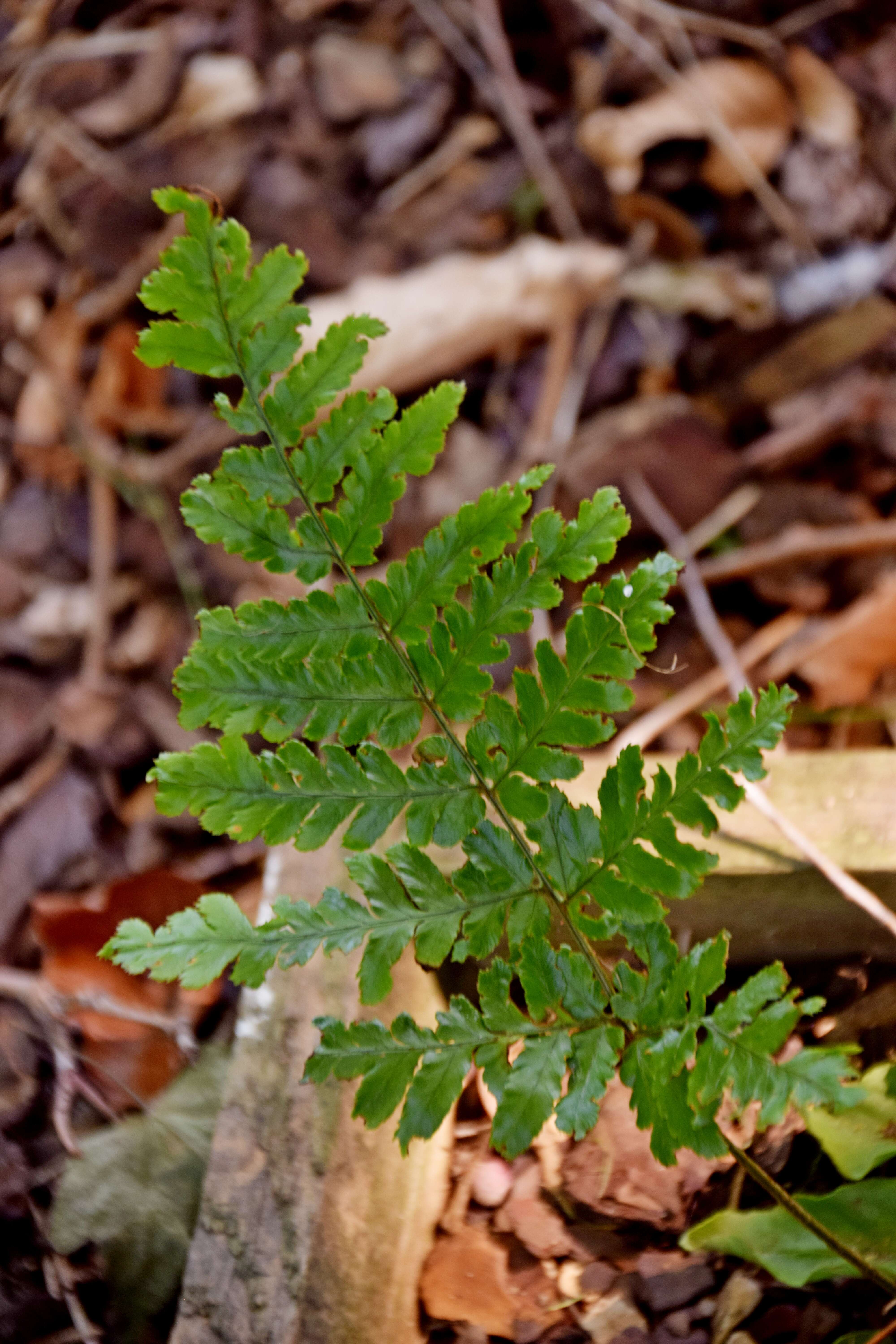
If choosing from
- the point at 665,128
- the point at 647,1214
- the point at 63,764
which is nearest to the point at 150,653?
the point at 63,764

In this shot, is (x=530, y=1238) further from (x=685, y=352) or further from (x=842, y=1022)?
(x=685, y=352)

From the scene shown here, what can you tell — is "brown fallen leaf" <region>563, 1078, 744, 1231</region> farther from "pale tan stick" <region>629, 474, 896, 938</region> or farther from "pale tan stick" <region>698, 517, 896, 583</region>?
"pale tan stick" <region>698, 517, 896, 583</region>

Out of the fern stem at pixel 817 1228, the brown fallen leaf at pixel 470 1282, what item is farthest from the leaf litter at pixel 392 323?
the fern stem at pixel 817 1228

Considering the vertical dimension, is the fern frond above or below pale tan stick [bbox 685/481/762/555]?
above

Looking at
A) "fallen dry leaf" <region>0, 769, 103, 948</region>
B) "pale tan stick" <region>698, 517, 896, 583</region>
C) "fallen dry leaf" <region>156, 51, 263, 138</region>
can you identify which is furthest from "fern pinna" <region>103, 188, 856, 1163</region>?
"fallen dry leaf" <region>156, 51, 263, 138</region>

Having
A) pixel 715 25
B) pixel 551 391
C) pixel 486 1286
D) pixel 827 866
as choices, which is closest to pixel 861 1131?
pixel 827 866

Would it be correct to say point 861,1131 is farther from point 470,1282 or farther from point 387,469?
point 387,469
